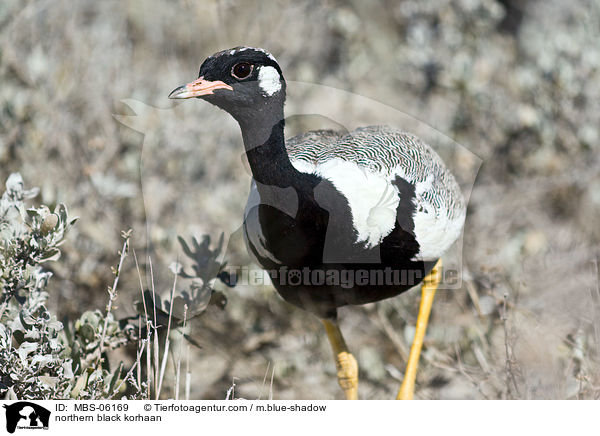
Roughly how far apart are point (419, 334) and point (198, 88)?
1.41 meters

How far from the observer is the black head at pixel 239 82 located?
219 cm

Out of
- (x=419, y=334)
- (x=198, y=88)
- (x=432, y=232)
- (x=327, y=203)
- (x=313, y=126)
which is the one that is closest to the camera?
(x=198, y=88)

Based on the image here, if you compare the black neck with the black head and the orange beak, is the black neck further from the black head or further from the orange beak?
the orange beak

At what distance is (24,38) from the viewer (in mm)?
4141

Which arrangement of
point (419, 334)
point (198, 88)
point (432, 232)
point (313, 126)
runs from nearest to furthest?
1. point (198, 88)
2. point (432, 232)
3. point (419, 334)
4. point (313, 126)

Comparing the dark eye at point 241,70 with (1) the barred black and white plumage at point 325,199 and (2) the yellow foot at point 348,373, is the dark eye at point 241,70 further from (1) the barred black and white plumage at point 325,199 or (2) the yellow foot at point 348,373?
(2) the yellow foot at point 348,373

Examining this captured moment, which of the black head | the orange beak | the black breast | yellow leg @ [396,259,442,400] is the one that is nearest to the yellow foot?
yellow leg @ [396,259,442,400]

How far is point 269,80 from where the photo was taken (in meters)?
2.24

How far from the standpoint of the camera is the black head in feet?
7.20

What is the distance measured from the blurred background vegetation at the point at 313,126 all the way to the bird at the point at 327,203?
1.77 ft

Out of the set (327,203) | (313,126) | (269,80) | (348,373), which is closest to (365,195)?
(327,203)

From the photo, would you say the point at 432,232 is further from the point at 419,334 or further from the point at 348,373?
the point at 348,373
